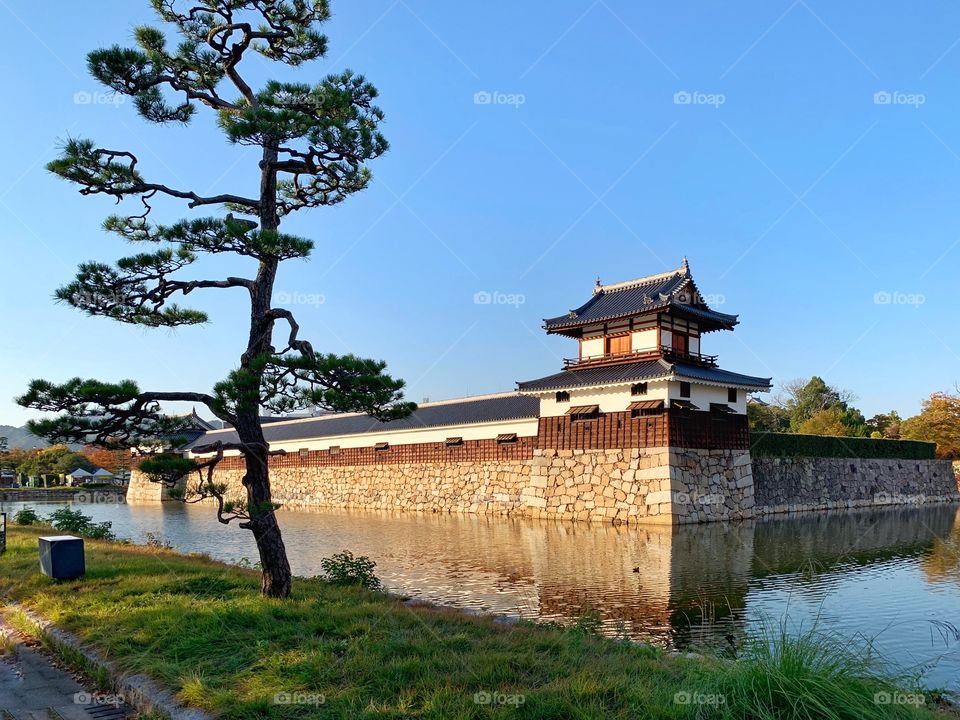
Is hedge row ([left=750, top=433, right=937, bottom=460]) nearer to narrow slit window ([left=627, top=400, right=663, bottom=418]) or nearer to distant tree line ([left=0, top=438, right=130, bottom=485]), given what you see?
narrow slit window ([left=627, top=400, right=663, bottom=418])

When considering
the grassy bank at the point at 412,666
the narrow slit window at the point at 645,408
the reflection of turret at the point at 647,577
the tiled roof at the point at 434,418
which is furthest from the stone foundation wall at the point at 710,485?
the grassy bank at the point at 412,666

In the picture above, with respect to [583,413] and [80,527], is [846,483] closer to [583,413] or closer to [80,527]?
[583,413]

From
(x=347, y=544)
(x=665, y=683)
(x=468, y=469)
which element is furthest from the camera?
(x=468, y=469)

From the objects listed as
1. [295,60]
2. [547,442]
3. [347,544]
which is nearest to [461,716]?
[295,60]

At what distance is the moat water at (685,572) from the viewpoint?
7637mm

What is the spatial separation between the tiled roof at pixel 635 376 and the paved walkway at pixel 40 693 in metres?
16.9

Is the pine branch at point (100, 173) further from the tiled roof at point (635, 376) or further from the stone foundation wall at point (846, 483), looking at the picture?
the stone foundation wall at point (846, 483)

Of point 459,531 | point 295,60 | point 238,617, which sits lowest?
point 459,531

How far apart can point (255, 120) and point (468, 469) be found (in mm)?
20932

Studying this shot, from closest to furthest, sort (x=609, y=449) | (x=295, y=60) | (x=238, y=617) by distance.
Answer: (x=238, y=617), (x=295, y=60), (x=609, y=449)

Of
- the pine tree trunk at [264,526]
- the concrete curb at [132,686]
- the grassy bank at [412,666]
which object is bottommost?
the concrete curb at [132,686]

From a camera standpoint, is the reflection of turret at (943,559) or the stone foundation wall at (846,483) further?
the stone foundation wall at (846,483)

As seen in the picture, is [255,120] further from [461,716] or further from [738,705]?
[738,705]

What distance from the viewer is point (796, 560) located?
12781 mm
